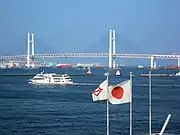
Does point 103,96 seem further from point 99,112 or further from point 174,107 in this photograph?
point 174,107

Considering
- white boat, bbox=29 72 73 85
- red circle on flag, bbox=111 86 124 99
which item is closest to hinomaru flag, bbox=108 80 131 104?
red circle on flag, bbox=111 86 124 99

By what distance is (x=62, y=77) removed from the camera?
41750mm

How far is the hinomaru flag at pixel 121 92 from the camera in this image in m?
7.39

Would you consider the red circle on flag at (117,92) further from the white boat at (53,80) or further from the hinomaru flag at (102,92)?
the white boat at (53,80)

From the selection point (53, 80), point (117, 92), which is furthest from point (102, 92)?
point (53, 80)

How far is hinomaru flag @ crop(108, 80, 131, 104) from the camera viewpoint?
7.39m

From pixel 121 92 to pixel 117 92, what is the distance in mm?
60

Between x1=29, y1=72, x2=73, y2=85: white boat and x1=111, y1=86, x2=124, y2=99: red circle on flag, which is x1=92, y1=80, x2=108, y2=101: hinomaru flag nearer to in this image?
x1=111, y1=86, x2=124, y2=99: red circle on flag

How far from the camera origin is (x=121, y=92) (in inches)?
292

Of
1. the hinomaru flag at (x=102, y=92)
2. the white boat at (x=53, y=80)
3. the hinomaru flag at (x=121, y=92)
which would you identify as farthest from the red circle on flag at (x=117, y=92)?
the white boat at (x=53, y=80)

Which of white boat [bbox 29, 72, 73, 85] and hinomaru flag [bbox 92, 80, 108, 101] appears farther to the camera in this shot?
white boat [bbox 29, 72, 73, 85]

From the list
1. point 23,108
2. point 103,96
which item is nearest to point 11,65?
point 23,108

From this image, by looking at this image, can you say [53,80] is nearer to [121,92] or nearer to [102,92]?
[102,92]

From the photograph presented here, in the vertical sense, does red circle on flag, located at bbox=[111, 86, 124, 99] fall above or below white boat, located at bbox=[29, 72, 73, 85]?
below
